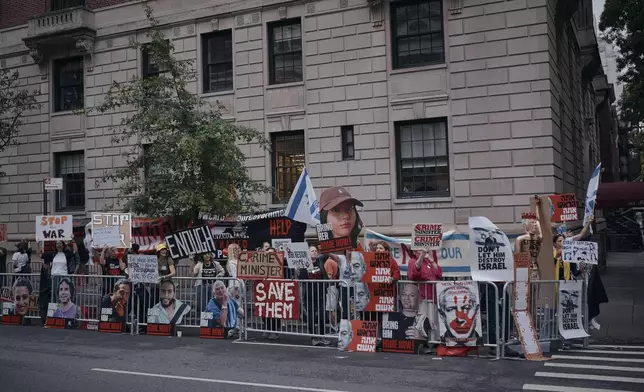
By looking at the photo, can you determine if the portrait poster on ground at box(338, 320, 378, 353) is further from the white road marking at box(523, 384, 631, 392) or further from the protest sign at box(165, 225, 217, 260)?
the protest sign at box(165, 225, 217, 260)

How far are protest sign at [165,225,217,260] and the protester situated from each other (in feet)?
3.84

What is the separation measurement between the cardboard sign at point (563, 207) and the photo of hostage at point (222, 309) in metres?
6.24

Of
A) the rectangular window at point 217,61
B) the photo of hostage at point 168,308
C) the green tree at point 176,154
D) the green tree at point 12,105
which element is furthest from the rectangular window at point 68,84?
the photo of hostage at point 168,308

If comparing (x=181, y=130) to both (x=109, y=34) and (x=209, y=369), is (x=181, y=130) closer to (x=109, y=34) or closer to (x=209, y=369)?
(x=209, y=369)

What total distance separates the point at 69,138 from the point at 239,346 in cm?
1510

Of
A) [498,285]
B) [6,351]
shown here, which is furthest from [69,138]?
[498,285]

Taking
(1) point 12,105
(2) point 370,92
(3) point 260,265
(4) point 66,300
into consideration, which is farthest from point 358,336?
(1) point 12,105

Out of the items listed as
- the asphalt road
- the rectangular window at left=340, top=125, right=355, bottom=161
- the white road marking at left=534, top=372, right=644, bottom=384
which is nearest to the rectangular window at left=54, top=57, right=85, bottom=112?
the rectangular window at left=340, top=125, right=355, bottom=161

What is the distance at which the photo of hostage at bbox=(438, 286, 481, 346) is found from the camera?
991 cm

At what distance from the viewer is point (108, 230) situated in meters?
13.6

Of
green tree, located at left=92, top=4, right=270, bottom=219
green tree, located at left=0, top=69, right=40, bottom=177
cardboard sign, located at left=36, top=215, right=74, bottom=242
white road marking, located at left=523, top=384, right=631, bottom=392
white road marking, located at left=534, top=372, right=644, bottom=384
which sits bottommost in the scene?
white road marking, located at left=534, top=372, right=644, bottom=384

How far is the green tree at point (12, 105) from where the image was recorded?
910 inches

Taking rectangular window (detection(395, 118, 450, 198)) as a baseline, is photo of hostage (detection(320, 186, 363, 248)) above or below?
below

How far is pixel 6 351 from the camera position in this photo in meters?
10.9
